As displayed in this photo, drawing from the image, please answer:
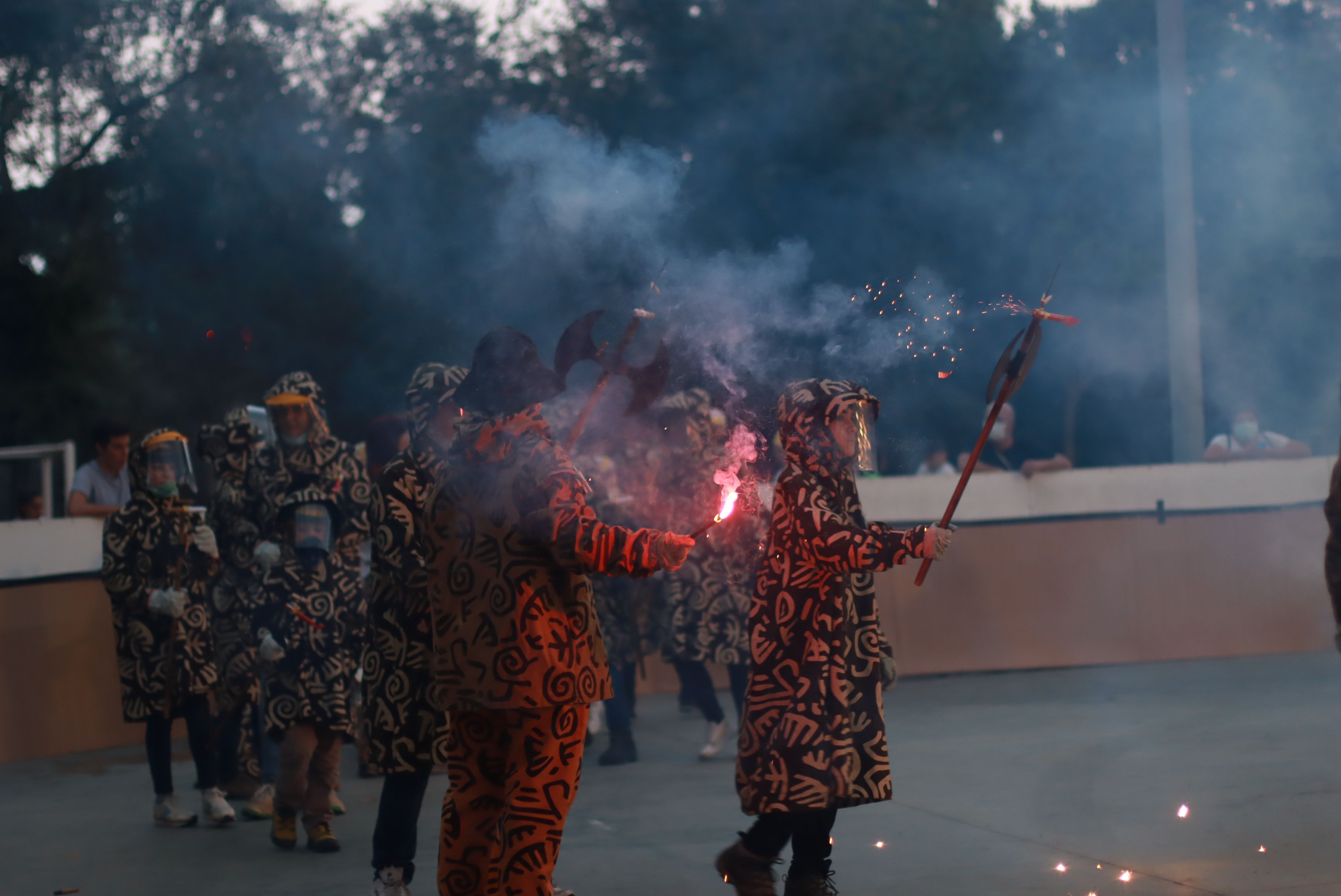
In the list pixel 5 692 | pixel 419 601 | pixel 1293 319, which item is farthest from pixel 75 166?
pixel 419 601

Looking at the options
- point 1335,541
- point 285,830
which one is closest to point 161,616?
point 285,830

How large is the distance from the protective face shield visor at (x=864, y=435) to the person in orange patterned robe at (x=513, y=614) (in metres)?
1.19

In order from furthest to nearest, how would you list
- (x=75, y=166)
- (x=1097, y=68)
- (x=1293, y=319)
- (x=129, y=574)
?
(x=75, y=166) → (x=1097, y=68) → (x=1293, y=319) → (x=129, y=574)

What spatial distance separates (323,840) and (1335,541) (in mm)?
4018

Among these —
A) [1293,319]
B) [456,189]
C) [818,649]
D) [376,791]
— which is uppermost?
[456,189]

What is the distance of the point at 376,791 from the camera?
768 cm

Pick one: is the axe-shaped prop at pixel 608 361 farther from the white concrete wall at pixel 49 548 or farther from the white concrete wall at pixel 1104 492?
the white concrete wall at pixel 1104 492

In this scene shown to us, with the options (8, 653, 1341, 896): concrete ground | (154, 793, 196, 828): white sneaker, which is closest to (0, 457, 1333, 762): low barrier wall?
(8, 653, 1341, 896): concrete ground

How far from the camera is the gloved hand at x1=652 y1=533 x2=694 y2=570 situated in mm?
3846

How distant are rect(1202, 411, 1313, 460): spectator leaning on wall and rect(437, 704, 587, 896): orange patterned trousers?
28.7 feet

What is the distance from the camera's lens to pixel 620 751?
8.12 meters

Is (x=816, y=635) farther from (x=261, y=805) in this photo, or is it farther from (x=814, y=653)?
(x=261, y=805)

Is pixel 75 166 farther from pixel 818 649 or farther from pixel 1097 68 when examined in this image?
pixel 818 649

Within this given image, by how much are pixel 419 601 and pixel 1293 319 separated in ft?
49.0
